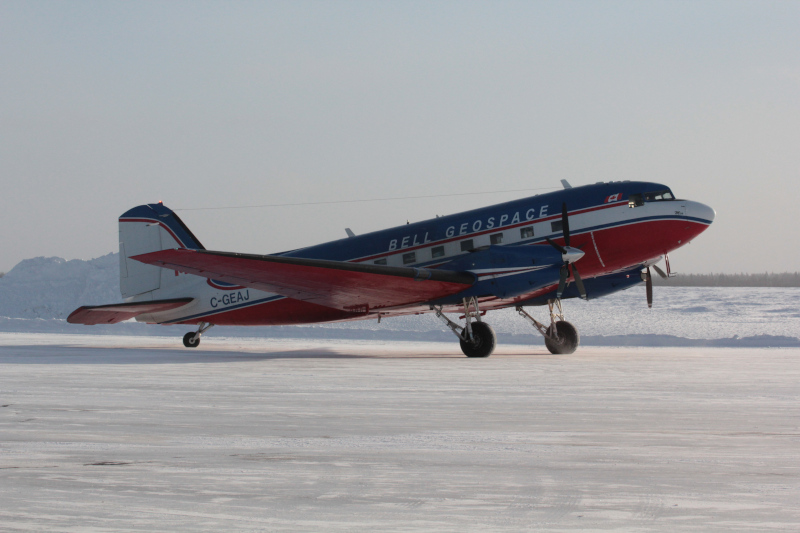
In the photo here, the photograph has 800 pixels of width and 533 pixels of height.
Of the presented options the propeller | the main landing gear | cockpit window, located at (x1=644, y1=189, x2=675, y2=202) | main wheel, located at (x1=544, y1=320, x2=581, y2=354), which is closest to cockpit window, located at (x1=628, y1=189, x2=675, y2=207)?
cockpit window, located at (x1=644, y1=189, x2=675, y2=202)

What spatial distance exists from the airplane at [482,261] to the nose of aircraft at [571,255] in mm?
28

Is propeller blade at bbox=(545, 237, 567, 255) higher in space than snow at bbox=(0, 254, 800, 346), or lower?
higher

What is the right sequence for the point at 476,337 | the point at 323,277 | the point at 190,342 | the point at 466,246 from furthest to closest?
the point at 190,342
the point at 466,246
the point at 476,337
the point at 323,277

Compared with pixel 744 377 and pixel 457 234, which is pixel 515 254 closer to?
pixel 457 234

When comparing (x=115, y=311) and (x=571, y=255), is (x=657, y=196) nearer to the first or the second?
(x=571, y=255)

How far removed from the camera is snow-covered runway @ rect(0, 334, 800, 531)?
4.66m

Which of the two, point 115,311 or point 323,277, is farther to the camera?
point 115,311

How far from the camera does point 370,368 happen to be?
54.6 feet

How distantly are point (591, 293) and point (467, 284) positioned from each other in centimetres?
608

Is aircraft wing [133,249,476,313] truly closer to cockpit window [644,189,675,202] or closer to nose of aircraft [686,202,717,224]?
cockpit window [644,189,675,202]

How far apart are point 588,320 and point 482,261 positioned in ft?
79.9

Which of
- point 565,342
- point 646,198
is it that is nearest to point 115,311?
point 565,342

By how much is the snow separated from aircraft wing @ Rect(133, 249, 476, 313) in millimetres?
12183

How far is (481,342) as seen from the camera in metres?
20.8
